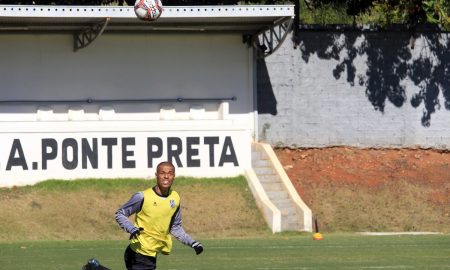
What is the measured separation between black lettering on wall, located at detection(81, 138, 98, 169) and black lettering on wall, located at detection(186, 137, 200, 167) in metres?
2.41

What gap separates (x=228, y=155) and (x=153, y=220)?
64.7ft

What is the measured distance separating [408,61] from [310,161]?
176 inches

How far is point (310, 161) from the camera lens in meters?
35.2

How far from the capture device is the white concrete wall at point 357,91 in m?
35.6

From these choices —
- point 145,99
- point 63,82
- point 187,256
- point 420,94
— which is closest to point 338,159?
point 420,94

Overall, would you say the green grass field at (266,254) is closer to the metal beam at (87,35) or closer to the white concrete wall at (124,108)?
the white concrete wall at (124,108)

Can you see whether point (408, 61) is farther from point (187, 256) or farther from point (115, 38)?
point (187, 256)

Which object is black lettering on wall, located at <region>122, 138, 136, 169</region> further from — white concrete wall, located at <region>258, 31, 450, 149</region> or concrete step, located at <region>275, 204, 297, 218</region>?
white concrete wall, located at <region>258, 31, 450, 149</region>

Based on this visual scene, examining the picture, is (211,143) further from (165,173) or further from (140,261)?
(165,173)

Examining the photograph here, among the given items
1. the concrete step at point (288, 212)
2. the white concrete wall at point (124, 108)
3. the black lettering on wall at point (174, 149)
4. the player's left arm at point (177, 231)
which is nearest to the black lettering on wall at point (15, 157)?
the white concrete wall at point (124, 108)

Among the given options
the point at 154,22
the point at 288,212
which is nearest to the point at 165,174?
the point at 288,212

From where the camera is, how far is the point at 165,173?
1220 centimetres

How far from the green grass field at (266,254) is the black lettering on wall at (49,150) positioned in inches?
198

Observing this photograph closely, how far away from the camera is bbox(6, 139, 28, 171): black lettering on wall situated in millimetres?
30672
